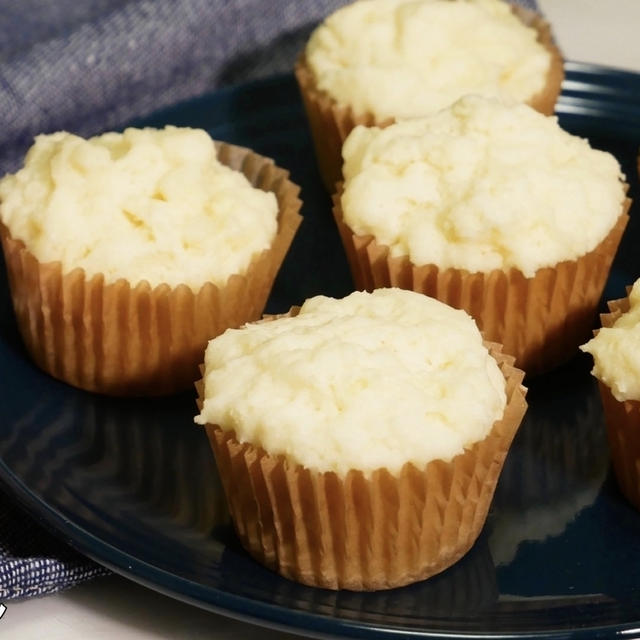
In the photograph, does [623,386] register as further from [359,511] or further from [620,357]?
[359,511]

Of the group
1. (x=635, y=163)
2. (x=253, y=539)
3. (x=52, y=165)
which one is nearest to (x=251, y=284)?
(x=52, y=165)

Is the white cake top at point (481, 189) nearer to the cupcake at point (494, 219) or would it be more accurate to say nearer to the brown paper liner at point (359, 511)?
the cupcake at point (494, 219)

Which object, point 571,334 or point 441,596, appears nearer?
point 441,596

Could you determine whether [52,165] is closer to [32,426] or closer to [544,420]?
[32,426]

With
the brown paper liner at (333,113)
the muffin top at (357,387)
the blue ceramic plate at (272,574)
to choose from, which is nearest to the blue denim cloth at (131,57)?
the brown paper liner at (333,113)

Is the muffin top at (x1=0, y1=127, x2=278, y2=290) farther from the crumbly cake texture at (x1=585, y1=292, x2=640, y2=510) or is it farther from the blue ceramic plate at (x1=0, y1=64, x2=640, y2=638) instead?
the crumbly cake texture at (x1=585, y1=292, x2=640, y2=510)
